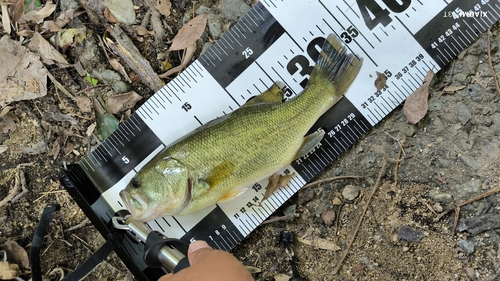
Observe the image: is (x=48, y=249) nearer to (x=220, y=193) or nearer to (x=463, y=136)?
(x=220, y=193)

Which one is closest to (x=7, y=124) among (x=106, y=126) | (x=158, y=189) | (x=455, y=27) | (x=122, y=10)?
(x=106, y=126)

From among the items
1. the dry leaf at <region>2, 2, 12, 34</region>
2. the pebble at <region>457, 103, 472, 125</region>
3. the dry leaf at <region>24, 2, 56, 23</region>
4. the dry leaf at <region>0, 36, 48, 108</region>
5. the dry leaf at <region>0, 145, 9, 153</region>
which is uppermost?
the dry leaf at <region>2, 2, 12, 34</region>

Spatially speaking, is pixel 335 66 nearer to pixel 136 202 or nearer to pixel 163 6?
pixel 163 6

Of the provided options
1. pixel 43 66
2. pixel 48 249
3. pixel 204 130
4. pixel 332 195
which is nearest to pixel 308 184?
pixel 332 195

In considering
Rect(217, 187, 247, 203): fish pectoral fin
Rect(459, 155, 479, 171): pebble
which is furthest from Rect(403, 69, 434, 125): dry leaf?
Rect(217, 187, 247, 203): fish pectoral fin

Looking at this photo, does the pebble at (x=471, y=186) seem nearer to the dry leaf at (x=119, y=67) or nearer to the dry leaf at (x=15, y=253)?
the dry leaf at (x=119, y=67)

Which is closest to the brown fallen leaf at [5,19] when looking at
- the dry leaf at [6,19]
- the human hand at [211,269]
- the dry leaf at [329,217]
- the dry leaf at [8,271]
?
the dry leaf at [6,19]

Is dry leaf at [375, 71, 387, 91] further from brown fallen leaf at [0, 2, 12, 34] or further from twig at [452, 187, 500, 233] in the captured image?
brown fallen leaf at [0, 2, 12, 34]
